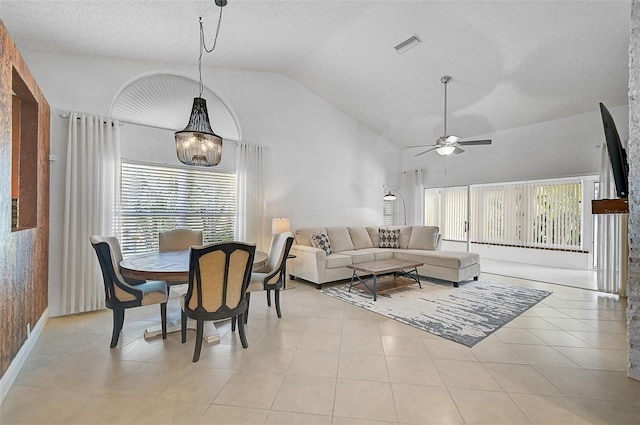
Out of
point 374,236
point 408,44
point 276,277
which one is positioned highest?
point 408,44

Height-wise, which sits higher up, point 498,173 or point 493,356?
point 498,173

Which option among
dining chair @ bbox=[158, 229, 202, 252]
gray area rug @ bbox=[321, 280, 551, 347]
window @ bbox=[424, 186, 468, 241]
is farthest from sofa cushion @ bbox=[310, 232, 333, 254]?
window @ bbox=[424, 186, 468, 241]

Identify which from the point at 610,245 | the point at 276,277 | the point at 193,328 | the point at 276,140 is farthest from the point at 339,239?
the point at 610,245

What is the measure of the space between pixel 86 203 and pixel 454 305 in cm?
470

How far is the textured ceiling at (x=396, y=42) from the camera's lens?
9.78 ft

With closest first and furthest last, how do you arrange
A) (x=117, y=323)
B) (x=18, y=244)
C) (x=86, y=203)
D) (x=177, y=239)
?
(x=18, y=244) → (x=117, y=323) → (x=86, y=203) → (x=177, y=239)

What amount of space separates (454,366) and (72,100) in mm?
4824

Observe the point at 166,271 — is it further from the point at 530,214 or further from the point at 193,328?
the point at 530,214

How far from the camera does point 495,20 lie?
11.2 feet

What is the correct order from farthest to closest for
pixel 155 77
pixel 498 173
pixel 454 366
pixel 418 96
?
pixel 498 173 < pixel 418 96 < pixel 155 77 < pixel 454 366

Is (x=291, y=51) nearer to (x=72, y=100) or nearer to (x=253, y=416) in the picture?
(x=72, y=100)

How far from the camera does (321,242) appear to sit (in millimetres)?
5105

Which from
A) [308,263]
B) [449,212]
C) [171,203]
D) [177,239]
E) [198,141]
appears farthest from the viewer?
[449,212]

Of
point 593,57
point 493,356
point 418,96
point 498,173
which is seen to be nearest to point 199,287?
point 493,356
